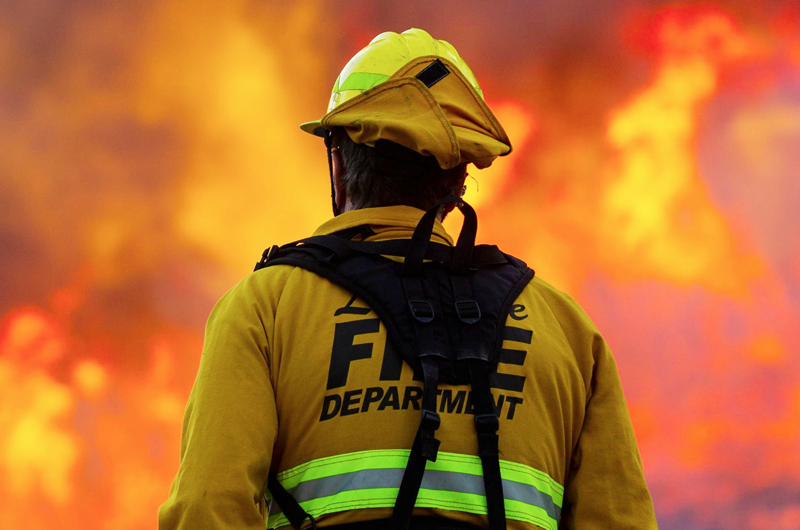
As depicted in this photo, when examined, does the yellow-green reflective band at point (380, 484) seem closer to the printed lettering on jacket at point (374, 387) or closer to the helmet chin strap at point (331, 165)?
the printed lettering on jacket at point (374, 387)

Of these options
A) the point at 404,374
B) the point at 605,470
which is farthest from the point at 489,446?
the point at 605,470

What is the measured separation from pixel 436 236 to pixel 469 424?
0.81 metres

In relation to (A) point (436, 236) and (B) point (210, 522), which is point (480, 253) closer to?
(A) point (436, 236)

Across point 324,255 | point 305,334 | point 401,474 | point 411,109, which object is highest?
point 411,109

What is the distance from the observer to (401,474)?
3.02 meters

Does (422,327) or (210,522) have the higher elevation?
(422,327)

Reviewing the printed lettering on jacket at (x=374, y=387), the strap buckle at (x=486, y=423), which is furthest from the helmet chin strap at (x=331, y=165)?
the strap buckle at (x=486, y=423)

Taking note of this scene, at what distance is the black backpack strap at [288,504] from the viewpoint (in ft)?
9.96

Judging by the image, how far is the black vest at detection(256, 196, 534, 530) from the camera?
3.06 metres

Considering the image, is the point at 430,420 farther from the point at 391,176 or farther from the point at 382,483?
the point at 391,176

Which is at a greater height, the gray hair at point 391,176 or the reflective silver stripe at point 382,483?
the gray hair at point 391,176

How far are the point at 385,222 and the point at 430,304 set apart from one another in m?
0.43

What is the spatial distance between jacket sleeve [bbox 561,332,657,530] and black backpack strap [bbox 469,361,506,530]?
0.54 m

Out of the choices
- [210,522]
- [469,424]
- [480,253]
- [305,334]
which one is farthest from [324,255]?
[210,522]
